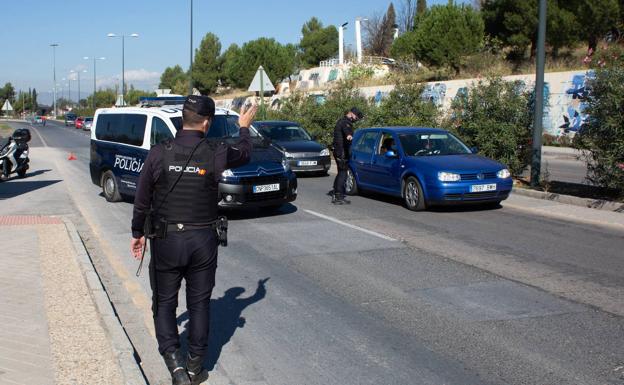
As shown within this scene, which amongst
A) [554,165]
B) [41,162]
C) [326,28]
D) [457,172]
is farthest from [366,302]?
[326,28]

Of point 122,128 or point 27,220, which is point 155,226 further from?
point 122,128

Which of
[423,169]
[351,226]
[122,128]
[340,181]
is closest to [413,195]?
[423,169]

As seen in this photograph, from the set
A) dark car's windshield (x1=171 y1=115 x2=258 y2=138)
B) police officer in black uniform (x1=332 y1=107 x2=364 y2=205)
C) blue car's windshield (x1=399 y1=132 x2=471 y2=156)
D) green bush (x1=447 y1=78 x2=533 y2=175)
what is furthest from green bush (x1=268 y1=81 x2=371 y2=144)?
dark car's windshield (x1=171 y1=115 x2=258 y2=138)

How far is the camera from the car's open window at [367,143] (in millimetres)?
14000

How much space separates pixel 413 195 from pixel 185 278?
8.42m

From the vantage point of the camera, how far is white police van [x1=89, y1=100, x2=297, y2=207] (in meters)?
11.1

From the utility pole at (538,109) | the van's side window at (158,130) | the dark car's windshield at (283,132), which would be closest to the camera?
the van's side window at (158,130)

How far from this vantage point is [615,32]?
36.6 metres

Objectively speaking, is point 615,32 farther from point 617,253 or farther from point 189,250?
point 189,250

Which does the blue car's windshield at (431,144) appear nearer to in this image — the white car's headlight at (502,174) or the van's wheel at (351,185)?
the white car's headlight at (502,174)

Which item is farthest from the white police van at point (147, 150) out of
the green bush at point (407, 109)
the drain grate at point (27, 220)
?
the green bush at point (407, 109)

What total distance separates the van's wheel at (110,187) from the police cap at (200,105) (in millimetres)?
9977

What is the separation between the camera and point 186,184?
13.7 ft

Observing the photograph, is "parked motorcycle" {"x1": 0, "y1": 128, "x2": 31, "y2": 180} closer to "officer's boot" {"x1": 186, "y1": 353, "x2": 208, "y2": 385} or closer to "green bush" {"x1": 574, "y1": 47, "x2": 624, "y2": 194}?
"green bush" {"x1": 574, "y1": 47, "x2": 624, "y2": 194}
